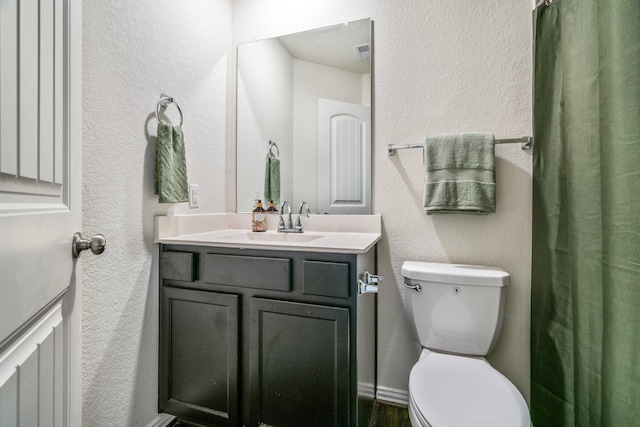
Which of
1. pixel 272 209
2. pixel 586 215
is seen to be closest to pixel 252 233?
pixel 272 209

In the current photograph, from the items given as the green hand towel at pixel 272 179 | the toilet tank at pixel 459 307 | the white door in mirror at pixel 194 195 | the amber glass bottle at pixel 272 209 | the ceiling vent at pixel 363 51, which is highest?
the ceiling vent at pixel 363 51

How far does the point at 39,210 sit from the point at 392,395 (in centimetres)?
167

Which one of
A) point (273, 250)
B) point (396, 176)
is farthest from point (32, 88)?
point (396, 176)

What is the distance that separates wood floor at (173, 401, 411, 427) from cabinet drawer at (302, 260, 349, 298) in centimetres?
81

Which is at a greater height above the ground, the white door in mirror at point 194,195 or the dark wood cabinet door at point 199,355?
the white door in mirror at point 194,195

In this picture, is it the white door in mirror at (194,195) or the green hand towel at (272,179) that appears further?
the green hand towel at (272,179)

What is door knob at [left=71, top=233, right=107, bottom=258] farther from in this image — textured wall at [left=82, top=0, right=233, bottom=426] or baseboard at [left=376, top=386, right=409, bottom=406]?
baseboard at [left=376, top=386, right=409, bottom=406]

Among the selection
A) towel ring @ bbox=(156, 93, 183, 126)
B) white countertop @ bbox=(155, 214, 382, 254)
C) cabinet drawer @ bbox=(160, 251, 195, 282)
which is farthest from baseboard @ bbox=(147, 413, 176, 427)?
towel ring @ bbox=(156, 93, 183, 126)

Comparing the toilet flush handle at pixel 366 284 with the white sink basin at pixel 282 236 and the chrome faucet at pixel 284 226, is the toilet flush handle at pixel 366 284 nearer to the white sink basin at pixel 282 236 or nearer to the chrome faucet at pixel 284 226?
the white sink basin at pixel 282 236

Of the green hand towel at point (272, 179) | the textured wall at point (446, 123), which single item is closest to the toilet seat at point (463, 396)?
the textured wall at point (446, 123)

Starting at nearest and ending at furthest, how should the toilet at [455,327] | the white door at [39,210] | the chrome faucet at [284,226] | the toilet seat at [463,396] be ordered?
the white door at [39,210] < the toilet seat at [463,396] < the toilet at [455,327] < the chrome faucet at [284,226]

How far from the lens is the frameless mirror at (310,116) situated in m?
1.67

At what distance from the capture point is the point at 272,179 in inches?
72.3

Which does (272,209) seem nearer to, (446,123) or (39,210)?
(446,123)
